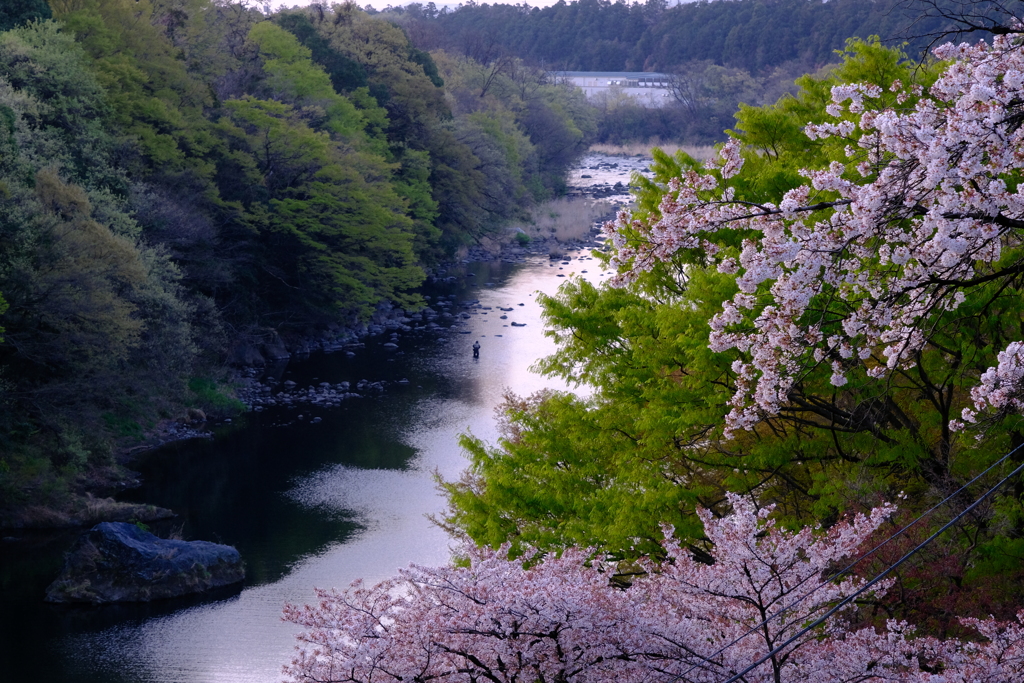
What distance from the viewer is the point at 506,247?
156 feet

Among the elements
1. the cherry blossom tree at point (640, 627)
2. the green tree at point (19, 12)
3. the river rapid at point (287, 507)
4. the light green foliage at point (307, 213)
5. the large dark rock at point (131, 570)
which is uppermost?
the green tree at point (19, 12)

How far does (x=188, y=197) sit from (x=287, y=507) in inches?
421

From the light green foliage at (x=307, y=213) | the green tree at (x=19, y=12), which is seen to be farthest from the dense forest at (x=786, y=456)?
the light green foliage at (x=307, y=213)

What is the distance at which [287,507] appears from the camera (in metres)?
A: 20.4

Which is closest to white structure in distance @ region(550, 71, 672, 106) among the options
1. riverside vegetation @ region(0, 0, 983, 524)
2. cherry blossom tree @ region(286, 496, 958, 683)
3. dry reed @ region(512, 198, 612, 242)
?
dry reed @ region(512, 198, 612, 242)

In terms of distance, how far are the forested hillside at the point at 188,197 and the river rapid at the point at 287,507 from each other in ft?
6.17

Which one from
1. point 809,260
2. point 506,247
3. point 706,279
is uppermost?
point 809,260

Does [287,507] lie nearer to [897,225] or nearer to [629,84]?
[897,225]

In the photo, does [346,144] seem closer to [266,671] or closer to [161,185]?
[161,185]

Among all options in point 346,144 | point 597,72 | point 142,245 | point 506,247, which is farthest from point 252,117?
point 597,72

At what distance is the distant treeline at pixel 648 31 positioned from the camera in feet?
236

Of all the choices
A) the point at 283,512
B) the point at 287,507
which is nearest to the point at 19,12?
the point at 287,507

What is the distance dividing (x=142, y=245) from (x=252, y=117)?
30.0 feet

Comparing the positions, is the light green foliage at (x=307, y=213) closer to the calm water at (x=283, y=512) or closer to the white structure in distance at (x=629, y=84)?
the calm water at (x=283, y=512)
